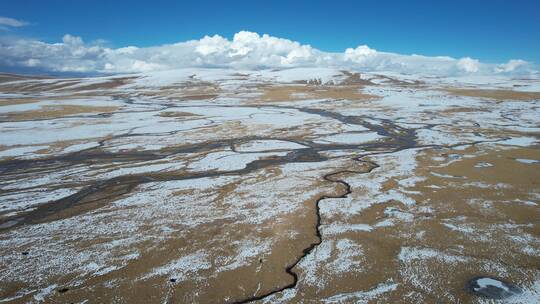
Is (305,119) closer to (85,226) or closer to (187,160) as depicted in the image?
(187,160)

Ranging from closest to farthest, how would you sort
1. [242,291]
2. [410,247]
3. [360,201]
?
1. [242,291]
2. [410,247]
3. [360,201]

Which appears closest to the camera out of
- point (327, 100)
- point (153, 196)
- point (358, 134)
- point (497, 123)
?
point (153, 196)

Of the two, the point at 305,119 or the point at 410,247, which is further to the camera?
the point at 305,119

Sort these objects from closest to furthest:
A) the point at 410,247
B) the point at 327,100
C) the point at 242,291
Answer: the point at 242,291 → the point at 410,247 → the point at 327,100

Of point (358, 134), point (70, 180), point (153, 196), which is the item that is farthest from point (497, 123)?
point (70, 180)

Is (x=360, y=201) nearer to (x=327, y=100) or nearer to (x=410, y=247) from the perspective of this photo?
(x=410, y=247)

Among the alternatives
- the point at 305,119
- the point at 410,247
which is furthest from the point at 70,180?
the point at 305,119

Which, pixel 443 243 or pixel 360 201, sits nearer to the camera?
pixel 443 243

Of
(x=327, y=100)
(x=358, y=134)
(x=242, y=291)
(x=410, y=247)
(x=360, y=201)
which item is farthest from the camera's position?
(x=327, y=100)
